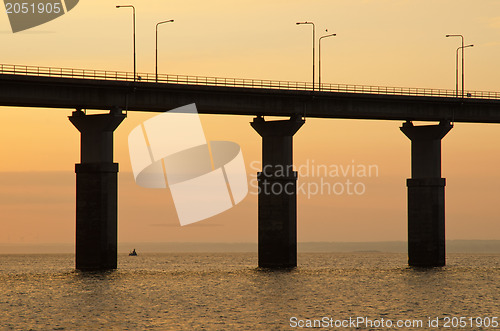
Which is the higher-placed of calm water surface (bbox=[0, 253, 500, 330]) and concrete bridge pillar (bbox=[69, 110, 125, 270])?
concrete bridge pillar (bbox=[69, 110, 125, 270])

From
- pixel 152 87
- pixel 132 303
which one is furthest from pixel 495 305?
pixel 152 87

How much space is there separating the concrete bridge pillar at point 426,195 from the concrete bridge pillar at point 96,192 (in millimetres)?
36584

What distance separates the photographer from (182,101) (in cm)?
8912

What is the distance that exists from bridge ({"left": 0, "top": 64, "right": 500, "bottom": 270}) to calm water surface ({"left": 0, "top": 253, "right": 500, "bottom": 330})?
4.20m

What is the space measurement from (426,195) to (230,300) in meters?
41.5

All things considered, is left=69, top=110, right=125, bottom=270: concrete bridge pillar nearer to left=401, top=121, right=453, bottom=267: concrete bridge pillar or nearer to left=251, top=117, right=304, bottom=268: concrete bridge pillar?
left=251, top=117, right=304, bottom=268: concrete bridge pillar

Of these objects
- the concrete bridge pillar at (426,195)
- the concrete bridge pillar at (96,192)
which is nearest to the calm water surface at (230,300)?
the concrete bridge pillar at (96,192)

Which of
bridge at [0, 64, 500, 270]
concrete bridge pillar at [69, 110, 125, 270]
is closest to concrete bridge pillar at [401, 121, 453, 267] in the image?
bridge at [0, 64, 500, 270]

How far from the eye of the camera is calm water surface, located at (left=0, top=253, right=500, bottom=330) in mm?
56438

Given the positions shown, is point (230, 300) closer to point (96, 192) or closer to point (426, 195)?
point (96, 192)

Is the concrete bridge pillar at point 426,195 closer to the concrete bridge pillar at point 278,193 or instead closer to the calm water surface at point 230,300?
the calm water surface at point 230,300

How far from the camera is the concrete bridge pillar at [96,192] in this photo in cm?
8531

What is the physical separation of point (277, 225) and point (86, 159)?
2191 cm

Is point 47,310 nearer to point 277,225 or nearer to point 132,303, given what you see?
point 132,303
